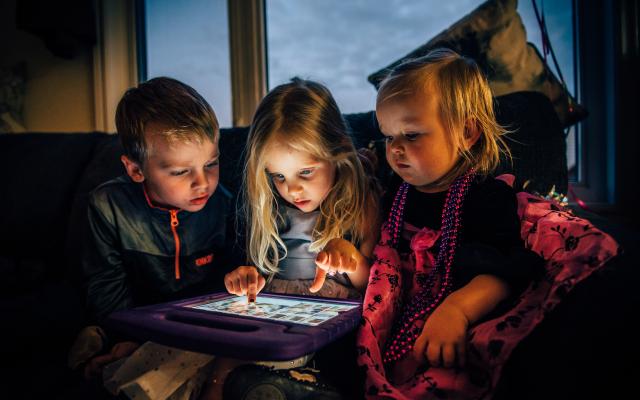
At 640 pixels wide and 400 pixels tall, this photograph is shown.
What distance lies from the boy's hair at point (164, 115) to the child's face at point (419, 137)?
455 mm

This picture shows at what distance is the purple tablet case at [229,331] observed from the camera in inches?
19.6

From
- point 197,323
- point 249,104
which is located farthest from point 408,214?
point 249,104

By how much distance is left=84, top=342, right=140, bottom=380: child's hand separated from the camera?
0.80m

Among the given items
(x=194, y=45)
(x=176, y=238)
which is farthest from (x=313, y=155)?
(x=194, y=45)

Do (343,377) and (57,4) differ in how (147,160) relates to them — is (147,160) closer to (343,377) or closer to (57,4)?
(343,377)

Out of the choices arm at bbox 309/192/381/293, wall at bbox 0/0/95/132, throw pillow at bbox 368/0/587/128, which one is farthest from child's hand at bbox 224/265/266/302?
wall at bbox 0/0/95/132

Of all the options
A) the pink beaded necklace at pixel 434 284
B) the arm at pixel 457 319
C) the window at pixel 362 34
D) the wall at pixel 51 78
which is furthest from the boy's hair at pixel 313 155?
the wall at pixel 51 78

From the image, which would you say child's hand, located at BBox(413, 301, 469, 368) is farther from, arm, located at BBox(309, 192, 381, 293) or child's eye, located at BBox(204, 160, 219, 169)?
child's eye, located at BBox(204, 160, 219, 169)

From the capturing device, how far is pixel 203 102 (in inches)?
38.9

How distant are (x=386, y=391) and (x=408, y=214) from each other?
0.38 meters

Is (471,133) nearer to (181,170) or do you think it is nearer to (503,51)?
(503,51)

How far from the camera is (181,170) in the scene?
3.06ft

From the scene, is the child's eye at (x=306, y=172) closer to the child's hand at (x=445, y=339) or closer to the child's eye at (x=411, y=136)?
the child's eye at (x=411, y=136)

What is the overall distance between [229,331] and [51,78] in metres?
2.18
